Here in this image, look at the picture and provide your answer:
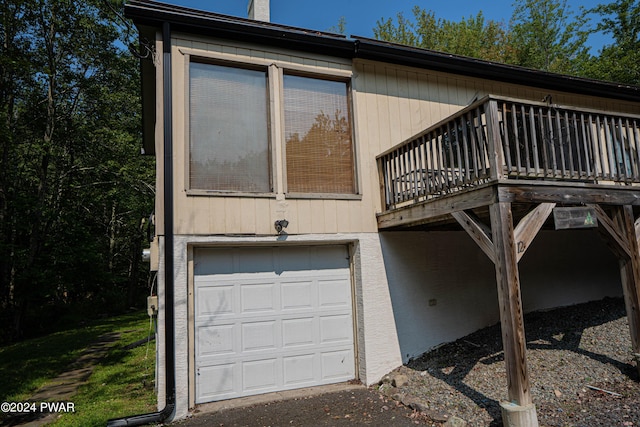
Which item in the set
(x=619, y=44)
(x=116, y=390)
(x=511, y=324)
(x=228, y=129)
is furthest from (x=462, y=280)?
(x=619, y=44)

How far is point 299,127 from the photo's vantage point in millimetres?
5895

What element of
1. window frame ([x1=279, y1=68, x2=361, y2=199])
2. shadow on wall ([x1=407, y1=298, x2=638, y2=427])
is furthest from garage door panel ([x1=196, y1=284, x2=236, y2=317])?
shadow on wall ([x1=407, y1=298, x2=638, y2=427])

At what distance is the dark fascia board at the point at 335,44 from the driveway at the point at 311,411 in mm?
5079

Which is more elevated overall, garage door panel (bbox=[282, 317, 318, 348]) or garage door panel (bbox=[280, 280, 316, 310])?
garage door panel (bbox=[280, 280, 316, 310])

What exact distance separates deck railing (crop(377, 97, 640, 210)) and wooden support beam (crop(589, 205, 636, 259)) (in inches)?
21.5

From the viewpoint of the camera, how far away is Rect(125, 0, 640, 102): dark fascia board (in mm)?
5156

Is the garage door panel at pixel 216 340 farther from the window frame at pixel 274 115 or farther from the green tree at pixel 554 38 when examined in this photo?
the green tree at pixel 554 38

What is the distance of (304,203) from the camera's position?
569 cm

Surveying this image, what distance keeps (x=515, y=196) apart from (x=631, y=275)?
2.30m

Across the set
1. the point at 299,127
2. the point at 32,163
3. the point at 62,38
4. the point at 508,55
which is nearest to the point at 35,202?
the point at 32,163

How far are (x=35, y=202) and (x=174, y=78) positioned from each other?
11.1m

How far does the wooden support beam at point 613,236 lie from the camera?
4945mm

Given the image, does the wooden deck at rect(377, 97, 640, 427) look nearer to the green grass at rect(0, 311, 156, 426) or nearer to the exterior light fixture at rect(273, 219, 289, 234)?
the exterior light fixture at rect(273, 219, 289, 234)

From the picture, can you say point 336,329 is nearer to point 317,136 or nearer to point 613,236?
point 317,136
